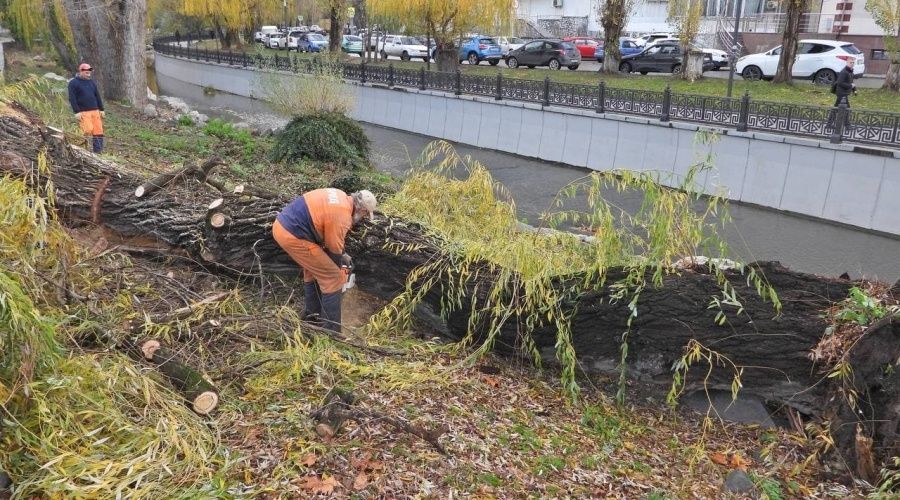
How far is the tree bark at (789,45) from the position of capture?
19308 mm

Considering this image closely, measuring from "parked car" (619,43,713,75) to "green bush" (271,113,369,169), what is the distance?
14.0m

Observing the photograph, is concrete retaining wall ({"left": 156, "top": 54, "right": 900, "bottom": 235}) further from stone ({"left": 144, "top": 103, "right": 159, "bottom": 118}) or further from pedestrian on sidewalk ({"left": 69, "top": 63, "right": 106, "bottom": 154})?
pedestrian on sidewalk ({"left": 69, "top": 63, "right": 106, "bottom": 154})

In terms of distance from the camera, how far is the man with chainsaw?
5551 millimetres

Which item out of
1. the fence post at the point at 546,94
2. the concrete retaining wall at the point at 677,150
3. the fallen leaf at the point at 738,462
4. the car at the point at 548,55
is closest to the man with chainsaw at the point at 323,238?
the concrete retaining wall at the point at 677,150

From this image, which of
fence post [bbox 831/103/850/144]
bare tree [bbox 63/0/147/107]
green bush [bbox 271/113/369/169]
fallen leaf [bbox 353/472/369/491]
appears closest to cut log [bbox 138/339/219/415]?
fallen leaf [bbox 353/472/369/491]

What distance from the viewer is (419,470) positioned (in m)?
3.90

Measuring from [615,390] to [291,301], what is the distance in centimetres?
286

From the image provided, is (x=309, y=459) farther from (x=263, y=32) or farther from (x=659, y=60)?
(x=263, y=32)

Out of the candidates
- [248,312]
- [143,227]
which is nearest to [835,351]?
[248,312]

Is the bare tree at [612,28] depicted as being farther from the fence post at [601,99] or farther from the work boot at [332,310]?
the work boot at [332,310]

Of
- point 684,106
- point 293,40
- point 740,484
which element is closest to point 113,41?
point 684,106

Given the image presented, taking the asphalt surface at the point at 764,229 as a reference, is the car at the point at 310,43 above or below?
above

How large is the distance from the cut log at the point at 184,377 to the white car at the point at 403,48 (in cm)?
3191

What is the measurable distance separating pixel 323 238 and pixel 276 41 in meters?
42.0
